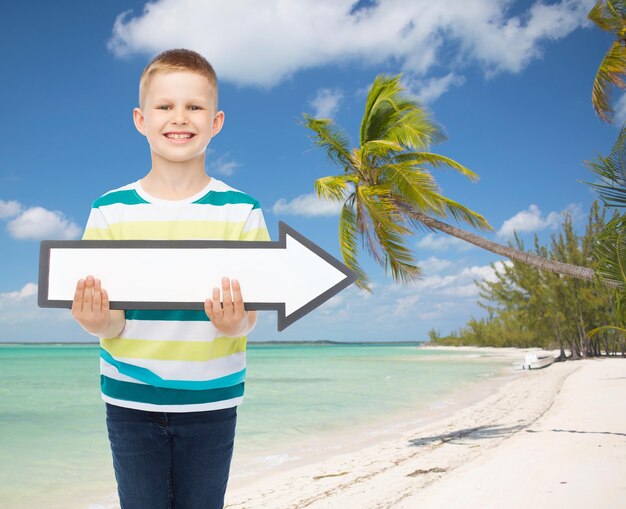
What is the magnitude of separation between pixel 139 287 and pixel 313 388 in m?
24.5

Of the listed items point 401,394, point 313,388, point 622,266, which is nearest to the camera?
point 622,266

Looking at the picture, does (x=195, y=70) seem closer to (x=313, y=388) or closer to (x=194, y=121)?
(x=194, y=121)

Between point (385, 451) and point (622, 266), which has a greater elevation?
point (622, 266)

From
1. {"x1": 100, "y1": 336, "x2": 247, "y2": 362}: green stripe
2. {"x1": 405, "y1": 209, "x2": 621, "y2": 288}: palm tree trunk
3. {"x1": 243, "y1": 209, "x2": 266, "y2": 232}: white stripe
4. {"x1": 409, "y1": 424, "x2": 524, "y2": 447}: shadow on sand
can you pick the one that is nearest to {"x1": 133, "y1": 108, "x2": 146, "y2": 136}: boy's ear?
{"x1": 243, "y1": 209, "x2": 266, "y2": 232}: white stripe

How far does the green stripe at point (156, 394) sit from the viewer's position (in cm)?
161

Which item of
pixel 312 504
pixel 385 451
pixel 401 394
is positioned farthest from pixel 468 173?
pixel 401 394

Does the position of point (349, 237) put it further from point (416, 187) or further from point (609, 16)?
point (609, 16)

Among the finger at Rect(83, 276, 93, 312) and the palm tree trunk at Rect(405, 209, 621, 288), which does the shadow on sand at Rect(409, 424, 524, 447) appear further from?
the finger at Rect(83, 276, 93, 312)

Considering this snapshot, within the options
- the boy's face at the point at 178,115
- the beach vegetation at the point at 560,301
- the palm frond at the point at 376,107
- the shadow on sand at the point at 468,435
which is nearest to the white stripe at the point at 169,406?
the boy's face at the point at 178,115

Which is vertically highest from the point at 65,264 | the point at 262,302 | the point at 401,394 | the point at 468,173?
the point at 468,173

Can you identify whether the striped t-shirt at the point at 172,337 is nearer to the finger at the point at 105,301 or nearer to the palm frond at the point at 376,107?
the finger at the point at 105,301

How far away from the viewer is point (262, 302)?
1374 millimetres

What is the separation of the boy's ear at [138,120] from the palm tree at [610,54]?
9221mm

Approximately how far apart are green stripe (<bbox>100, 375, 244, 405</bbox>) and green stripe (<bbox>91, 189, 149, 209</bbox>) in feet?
1.75
